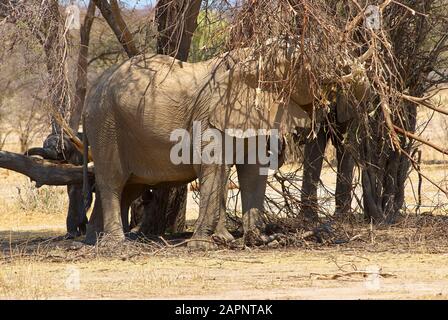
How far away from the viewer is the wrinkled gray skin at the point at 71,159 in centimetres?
1427

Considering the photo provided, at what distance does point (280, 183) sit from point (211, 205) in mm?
1327

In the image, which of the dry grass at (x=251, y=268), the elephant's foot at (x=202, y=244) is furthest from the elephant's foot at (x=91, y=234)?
the elephant's foot at (x=202, y=244)

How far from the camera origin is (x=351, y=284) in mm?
9523

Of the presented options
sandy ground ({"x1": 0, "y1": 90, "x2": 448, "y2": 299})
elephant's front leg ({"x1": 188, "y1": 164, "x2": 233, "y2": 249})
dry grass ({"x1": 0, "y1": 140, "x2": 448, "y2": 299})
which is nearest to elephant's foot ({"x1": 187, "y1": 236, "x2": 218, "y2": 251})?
elephant's front leg ({"x1": 188, "y1": 164, "x2": 233, "y2": 249})

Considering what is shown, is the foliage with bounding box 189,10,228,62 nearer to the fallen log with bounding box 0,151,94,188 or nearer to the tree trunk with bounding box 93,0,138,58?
the tree trunk with bounding box 93,0,138,58

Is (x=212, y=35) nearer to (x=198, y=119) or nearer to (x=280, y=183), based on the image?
(x=198, y=119)

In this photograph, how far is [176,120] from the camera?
41.9ft

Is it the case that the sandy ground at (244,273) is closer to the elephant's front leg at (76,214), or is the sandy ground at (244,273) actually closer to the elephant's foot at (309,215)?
the elephant's foot at (309,215)

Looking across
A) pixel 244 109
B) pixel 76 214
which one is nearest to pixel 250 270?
pixel 244 109

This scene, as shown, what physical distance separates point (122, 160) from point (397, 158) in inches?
171

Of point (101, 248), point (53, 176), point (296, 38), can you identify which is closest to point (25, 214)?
point (53, 176)

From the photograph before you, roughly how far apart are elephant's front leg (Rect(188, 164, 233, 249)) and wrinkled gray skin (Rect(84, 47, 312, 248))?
0.01 meters

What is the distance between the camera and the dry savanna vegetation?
977 cm

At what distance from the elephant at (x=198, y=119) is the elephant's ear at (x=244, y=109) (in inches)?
0.4
